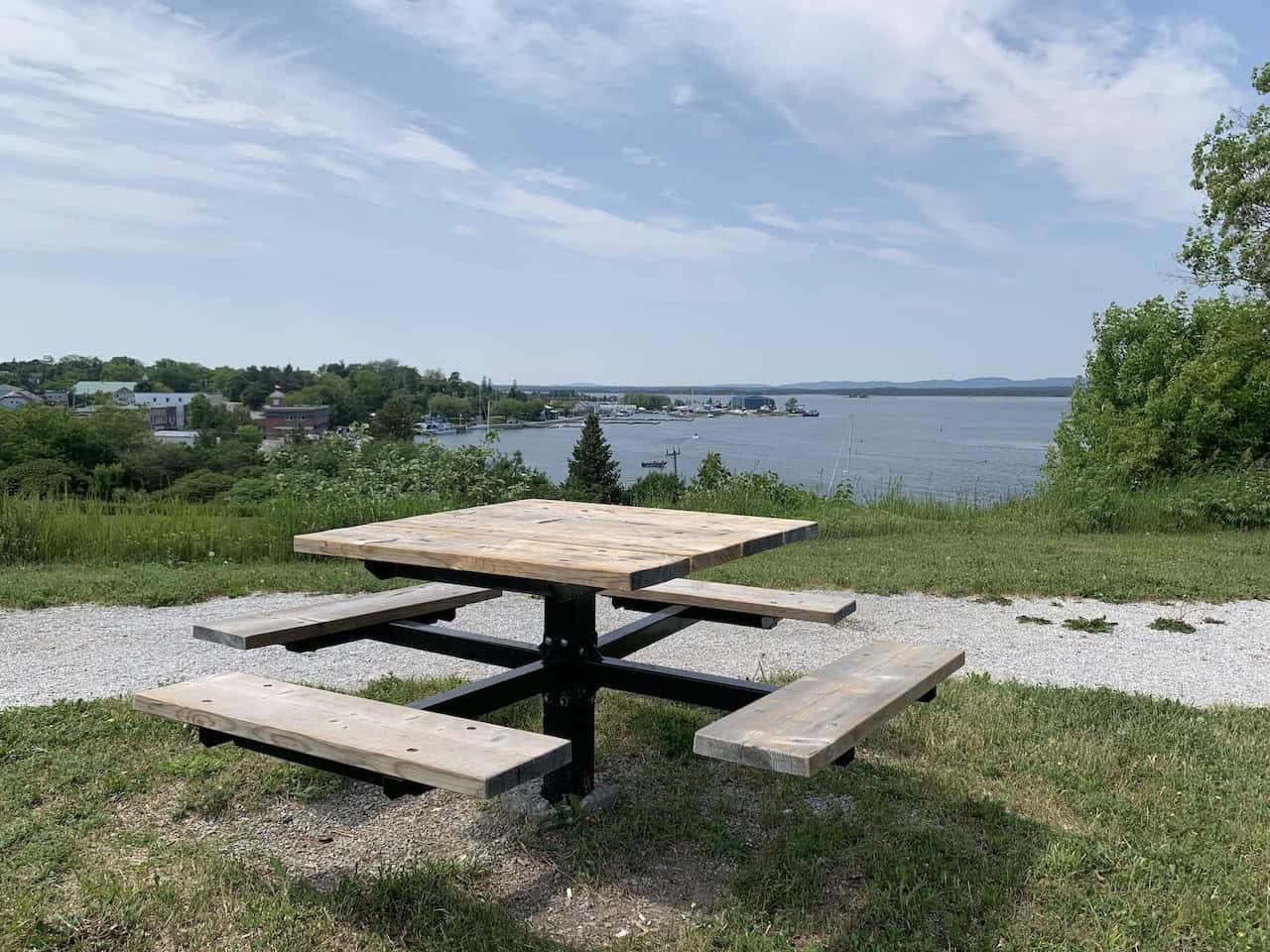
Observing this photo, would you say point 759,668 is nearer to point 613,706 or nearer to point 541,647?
point 613,706

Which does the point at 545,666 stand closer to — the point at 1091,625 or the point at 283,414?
the point at 1091,625

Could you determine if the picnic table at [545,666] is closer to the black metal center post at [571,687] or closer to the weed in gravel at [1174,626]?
the black metal center post at [571,687]

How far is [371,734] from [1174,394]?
14.2 metres

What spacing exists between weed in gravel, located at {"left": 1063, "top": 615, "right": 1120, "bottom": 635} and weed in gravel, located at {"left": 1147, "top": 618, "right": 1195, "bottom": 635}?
208mm

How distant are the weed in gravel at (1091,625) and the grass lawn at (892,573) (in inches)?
30.7

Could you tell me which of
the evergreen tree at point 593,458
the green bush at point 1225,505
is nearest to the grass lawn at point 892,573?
the green bush at point 1225,505


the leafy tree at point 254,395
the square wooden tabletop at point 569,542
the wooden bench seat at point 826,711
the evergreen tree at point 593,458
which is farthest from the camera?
the leafy tree at point 254,395

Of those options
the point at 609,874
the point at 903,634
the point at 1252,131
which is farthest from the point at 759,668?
the point at 1252,131

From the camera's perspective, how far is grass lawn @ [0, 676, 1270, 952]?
223 centimetres

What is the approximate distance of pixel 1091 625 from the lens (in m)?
5.65

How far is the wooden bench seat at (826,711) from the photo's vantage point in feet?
6.81

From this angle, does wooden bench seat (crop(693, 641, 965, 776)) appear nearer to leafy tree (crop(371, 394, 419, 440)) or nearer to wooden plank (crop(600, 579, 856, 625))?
wooden plank (crop(600, 579, 856, 625))

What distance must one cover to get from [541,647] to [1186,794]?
2.01m

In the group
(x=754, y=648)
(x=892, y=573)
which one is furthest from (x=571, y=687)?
(x=892, y=573)
